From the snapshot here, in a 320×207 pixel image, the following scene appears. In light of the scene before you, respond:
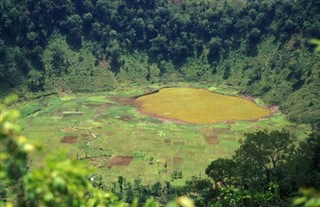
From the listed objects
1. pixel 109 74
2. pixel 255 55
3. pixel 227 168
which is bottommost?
pixel 109 74

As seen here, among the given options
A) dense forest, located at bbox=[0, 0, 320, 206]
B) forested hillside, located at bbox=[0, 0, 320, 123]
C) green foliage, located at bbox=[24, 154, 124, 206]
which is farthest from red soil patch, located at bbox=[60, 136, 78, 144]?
green foliage, located at bbox=[24, 154, 124, 206]

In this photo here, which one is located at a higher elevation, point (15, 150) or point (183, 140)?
point (15, 150)

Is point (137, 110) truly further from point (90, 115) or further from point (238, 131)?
point (238, 131)

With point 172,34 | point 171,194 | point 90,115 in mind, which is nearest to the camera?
point 171,194

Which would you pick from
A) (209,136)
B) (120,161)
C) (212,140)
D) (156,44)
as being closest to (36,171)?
(120,161)

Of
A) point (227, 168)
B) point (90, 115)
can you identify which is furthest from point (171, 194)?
point (90, 115)

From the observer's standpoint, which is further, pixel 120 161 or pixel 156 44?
pixel 156 44

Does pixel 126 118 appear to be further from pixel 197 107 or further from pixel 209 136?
pixel 209 136
